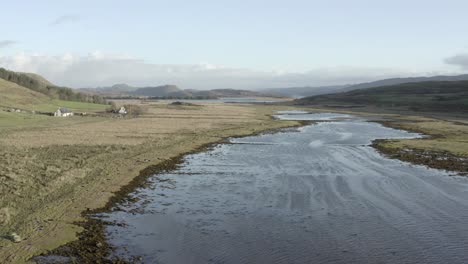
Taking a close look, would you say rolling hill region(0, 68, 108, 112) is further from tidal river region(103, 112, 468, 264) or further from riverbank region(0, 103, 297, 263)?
tidal river region(103, 112, 468, 264)

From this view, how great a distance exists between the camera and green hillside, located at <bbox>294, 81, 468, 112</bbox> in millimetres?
121688

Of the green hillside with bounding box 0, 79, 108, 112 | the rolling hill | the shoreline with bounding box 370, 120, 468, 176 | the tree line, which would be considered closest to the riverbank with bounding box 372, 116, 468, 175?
the shoreline with bounding box 370, 120, 468, 176

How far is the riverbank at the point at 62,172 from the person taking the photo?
59.0 feet

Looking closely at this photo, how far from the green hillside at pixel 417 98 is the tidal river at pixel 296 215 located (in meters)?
90.6

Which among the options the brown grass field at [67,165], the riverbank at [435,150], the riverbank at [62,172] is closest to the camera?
the riverbank at [62,172]

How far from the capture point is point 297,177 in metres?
31.8

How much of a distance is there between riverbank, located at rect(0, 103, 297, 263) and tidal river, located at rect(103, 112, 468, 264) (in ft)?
6.61

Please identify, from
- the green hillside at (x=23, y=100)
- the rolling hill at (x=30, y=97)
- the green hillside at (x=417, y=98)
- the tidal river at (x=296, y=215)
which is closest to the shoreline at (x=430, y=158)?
the tidal river at (x=296, y=215)

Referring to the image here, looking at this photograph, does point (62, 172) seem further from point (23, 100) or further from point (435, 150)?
point (23, 100)

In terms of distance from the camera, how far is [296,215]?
22.3 metres

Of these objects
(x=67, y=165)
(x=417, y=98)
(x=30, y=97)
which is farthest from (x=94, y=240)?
(x=417, y=98)

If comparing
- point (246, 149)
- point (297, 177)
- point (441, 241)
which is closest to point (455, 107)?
point (246, 149)

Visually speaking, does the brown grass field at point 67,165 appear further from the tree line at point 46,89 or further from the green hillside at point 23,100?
the tree line at point 46,89

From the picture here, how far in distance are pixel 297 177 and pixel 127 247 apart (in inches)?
660
